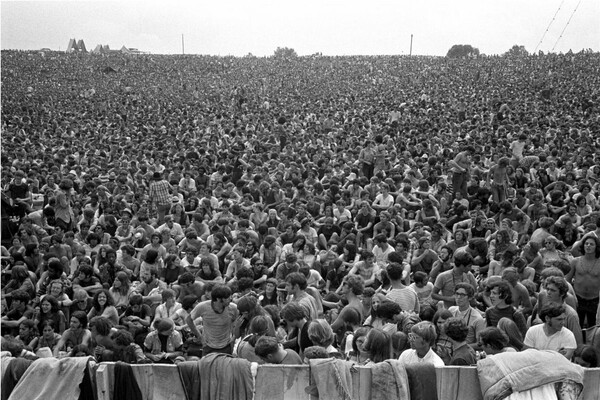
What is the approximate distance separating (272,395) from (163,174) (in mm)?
10762

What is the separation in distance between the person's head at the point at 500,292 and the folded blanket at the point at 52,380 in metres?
3.51

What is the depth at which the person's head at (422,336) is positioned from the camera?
5.43 meters

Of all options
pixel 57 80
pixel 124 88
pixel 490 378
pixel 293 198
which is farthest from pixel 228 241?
pixel 57 80

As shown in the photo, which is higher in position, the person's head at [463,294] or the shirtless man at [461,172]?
the shirtless man at [461,172]

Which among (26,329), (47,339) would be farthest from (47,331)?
(26,329)

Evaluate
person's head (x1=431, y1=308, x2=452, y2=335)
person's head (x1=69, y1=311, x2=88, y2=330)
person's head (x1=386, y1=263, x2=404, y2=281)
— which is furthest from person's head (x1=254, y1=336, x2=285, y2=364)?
person's head (x1=69, y1=311, x2=88, y2=330)

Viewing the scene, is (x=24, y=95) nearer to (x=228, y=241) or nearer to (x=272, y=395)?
(x=228, y=241)

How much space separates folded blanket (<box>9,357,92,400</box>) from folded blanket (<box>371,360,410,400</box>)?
2086 mm

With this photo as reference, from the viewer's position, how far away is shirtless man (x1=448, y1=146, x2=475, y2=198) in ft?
44.7

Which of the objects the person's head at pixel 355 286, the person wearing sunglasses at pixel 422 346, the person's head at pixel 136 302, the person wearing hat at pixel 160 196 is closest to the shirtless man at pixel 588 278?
the person's head at pixel 355 286

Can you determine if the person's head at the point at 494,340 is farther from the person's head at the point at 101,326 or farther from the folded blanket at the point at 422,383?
the person's head at the point at 101,326

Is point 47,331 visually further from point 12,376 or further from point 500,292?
point 500,292

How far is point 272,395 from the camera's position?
5195 mm

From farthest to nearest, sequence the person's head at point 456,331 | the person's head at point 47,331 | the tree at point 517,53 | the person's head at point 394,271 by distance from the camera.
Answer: the tree at point 517,53
the person's head at point 47,331
the person's head at point 394,271
the person's head at point 456,331
